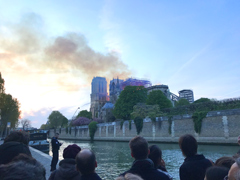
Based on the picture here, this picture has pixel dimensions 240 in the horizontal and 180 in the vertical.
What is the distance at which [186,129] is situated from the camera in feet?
98.2

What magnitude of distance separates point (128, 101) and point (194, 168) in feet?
162

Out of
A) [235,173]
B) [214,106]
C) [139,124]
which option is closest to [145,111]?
[139,124]

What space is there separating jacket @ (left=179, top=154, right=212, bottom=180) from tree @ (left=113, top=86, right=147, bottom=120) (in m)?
47.9

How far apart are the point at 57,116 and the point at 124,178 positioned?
371 feet

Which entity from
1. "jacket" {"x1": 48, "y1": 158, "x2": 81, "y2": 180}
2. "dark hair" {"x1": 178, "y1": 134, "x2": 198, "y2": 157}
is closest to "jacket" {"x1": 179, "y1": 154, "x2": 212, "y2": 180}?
"dark hair" {"x1": 178, "y1": 134, "x2": 198, "y2": 157}

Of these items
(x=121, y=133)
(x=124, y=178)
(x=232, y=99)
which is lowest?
(x=121, y=133)

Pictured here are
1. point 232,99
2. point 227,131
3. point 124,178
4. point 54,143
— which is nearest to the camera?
point 124,178

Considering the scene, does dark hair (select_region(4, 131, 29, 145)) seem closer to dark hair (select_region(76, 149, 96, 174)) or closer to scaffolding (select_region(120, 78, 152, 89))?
dark hair (select_region(76, 149, 96, 174))

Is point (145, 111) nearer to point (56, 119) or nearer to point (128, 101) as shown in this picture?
point (128, 101)

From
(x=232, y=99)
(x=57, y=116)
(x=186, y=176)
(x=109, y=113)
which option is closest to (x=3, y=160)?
(x=186, y=176)

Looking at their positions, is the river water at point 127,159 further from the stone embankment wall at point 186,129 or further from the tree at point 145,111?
the tree at point 145,111

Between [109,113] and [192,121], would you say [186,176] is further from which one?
[109,113]

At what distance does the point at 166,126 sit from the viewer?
33.3 m

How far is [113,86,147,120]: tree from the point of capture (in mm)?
51744
